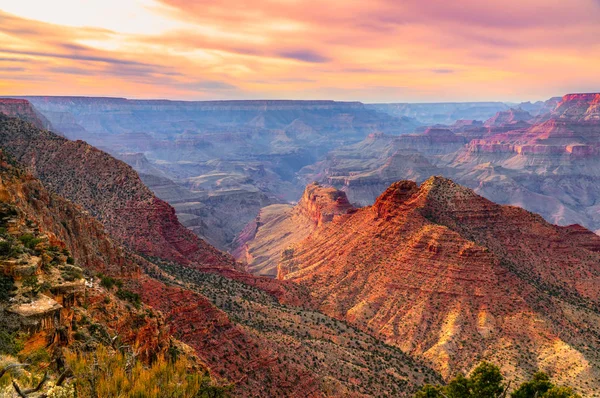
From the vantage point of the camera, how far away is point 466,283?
73.9 meters

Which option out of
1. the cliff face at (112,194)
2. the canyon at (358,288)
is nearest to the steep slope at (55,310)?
the canyon at (358,288)

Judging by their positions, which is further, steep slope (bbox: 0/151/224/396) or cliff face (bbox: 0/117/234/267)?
cliff face (bbox: 0/117/234/267)

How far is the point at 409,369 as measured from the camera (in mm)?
58469

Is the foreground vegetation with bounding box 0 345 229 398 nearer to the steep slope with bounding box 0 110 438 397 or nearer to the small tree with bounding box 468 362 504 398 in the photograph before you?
the steep slope with bounding box 0 110 438 397

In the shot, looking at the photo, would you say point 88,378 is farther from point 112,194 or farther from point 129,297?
point 112,194

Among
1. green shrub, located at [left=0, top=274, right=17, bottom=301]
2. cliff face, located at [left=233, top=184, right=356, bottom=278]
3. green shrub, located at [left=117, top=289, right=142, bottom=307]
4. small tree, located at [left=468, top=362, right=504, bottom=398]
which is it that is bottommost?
cliff face, located at [left=233, top=184, right=356, bottom=278]

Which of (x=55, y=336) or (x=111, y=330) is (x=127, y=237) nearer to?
(x=111, y=330)

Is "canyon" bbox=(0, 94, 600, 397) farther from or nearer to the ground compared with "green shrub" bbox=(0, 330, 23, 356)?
nearer to the ground

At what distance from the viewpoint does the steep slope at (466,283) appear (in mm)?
63469

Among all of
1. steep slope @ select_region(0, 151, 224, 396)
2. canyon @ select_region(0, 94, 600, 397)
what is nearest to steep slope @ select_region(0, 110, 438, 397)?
canyon @ select_region(0, 94, 600, 397)

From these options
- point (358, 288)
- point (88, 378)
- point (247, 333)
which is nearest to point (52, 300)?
point (88, 378)

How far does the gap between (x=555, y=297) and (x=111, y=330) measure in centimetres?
7018

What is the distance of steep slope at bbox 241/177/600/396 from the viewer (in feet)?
208

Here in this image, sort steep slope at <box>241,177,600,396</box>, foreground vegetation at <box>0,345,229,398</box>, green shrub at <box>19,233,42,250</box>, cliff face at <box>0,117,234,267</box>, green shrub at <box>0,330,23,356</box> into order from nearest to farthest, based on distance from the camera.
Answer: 1. foreground vegetation at <box>0,345,229,398</box>
2. green shrub at <box>0,330,23,356</box>
3. green shrub at <box>19,233,42,250</box>
4. steep slope at <box>241,177,600,396</box>
5. cliff face at <box>0,117,234,267</box>
